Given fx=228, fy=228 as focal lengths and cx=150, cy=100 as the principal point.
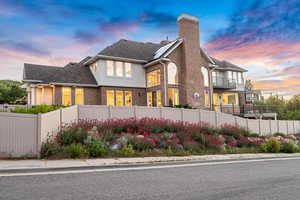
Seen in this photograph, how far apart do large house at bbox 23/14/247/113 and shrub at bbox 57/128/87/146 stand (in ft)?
41.8

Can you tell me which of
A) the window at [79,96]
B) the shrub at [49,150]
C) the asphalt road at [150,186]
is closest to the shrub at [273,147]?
the asphalt road at [150,186]

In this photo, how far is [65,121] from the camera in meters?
11.9

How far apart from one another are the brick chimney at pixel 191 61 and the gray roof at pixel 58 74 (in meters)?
10.2

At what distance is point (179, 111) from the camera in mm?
17609

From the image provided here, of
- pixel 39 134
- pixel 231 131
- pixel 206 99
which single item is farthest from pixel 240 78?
pixel 39 134

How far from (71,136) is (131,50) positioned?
18656 millimetres

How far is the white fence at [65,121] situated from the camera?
8.70 metres

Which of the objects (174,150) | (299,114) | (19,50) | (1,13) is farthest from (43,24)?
(299,114)

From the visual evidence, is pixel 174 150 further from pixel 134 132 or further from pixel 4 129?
pixel 4 129

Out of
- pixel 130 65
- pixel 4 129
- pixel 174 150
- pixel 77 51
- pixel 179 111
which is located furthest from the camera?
pixel 77 51

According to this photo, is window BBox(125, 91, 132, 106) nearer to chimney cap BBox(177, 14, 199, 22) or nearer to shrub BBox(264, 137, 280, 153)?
chimney cap BBox(177, 14, 199, 22)

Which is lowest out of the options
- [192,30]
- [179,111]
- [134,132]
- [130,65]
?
[134,132]

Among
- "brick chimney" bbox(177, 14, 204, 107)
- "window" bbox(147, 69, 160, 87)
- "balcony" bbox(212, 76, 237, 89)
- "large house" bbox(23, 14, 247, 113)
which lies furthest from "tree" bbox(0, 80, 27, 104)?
"balcony" bbox(212, 76, 237, 89)

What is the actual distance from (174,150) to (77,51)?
21857mm
